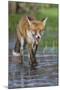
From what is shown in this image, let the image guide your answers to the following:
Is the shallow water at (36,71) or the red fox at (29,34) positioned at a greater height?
the red fox at (29,34)

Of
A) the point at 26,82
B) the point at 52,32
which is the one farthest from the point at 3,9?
the point at 26,82

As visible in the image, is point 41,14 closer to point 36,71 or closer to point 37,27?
point 37,27

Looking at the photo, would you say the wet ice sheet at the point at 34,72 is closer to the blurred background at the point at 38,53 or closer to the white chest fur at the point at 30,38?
the blurred background at the point at 38,53

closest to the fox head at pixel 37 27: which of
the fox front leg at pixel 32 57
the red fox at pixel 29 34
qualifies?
the red fox at pixel 29 34

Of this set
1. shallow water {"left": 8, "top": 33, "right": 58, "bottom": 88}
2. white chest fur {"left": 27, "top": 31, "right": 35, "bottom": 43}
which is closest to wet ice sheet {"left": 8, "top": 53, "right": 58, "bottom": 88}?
shallow water {"left": 8, "top": 33, "right": 58, "bottom": 88}

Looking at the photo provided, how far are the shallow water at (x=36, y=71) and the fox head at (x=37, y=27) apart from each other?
0.13 meters

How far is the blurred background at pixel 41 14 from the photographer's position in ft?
6.01

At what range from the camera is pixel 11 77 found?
71.5 inches

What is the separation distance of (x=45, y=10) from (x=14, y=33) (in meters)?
0.33

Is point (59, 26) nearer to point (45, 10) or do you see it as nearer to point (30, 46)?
point (45, 10)

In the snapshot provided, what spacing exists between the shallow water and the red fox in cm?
4

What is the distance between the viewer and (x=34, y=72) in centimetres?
188

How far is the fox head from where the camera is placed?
188 cm

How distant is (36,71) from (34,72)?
2 centimetres
